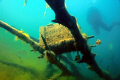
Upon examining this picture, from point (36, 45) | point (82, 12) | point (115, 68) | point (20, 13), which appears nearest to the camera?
point (36, 45)

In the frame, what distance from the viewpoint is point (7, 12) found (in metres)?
132

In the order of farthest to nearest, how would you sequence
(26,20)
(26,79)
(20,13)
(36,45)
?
(26,20) → (20,13) → (26,79) → (36,45)

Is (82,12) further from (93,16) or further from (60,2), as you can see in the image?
(60,2)

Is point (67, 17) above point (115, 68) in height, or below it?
above

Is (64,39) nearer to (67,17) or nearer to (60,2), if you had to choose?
(67,17)

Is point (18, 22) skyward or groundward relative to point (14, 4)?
groundward

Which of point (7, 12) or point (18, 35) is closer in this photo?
point (18, 35)

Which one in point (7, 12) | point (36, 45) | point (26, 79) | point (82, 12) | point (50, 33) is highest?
point (7, 12)

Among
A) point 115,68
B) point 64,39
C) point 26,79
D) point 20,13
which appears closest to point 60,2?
point 64,39

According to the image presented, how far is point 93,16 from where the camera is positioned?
1070 inches

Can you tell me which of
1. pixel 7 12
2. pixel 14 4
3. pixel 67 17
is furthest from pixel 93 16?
pixel 7 12

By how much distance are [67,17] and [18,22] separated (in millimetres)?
170329

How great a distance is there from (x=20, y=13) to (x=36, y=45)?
160 metres

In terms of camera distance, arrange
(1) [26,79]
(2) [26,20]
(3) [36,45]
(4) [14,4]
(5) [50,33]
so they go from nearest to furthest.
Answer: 1. (3) [36,45]
2. (5) [50,33]
3. (1) [26,79]
4. (4) [14,4]
5. (2) [26,20]
